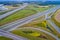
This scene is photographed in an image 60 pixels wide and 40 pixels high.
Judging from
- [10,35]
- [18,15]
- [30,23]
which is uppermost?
[18,15]

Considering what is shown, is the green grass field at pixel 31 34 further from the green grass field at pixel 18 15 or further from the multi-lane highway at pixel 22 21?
the green grass field at pixel 18 15

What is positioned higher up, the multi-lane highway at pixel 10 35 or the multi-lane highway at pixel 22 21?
the multi-lane highway at pixel 22 21

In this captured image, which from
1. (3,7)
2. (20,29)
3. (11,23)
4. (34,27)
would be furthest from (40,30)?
(3,7)

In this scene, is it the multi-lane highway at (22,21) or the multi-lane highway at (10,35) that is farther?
the multi-lane highway at (22,21)

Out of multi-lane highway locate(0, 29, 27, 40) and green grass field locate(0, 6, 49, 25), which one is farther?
green grass field locate(0, 6, 49, 25)

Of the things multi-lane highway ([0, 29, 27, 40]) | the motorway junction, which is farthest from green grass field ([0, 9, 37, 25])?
multi-lane highway ([0, 29, 27, 40])

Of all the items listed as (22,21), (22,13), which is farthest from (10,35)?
(22,13)

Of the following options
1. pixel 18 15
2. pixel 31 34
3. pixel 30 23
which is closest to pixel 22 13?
pixel 18 15

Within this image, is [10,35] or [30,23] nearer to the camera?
[10,35]

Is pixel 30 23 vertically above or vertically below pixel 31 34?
above

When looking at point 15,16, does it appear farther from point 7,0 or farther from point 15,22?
point 7,0

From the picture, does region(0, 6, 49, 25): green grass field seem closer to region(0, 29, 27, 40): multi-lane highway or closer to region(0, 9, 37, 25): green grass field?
region(0, 9, 37, 25): green grass field

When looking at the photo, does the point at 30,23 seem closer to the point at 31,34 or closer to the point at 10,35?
the point at 31,34

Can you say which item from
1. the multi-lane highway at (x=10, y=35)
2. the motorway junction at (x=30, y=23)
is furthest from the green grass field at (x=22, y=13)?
the multi-lane highway at (x=10, y=35)
